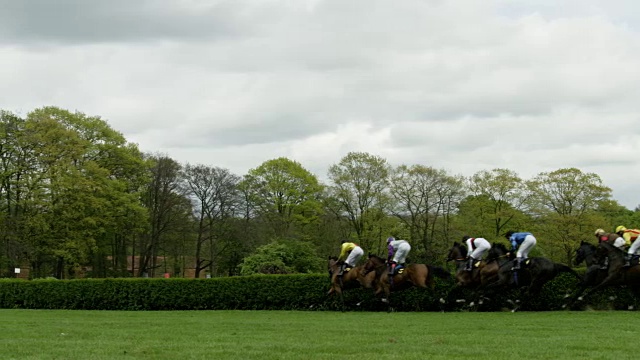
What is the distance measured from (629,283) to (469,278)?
4.25 metres

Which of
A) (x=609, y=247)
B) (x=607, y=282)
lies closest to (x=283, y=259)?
(x=609, y=247)

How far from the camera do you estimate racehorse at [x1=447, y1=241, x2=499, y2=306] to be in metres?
19.3

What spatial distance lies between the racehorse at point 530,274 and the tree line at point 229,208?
2824cm

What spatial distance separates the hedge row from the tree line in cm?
1213

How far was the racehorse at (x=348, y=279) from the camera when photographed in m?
20.8

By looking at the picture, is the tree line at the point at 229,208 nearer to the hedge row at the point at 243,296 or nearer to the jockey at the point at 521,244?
the hedge row at the point at 243,296

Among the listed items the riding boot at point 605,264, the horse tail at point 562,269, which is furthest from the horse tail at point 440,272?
the riding boot at point 605,264

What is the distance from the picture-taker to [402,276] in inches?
795

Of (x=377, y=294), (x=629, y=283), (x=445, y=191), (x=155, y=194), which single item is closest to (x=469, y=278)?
(x=377, y=294)

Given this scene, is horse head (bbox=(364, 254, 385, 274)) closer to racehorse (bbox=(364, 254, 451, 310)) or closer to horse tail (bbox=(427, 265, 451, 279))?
Result: racehorse (bbox=(364, 254, 451, 310))

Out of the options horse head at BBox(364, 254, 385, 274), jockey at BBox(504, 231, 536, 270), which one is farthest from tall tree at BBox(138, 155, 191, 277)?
jockey at BBox(504, 231, 536, 270)

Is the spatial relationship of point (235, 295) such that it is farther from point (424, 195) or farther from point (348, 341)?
point (424, 195)

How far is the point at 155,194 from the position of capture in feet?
170

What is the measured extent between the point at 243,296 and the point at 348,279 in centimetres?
454
